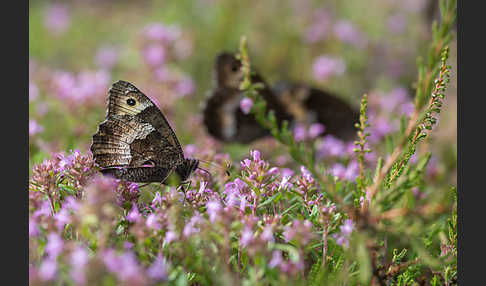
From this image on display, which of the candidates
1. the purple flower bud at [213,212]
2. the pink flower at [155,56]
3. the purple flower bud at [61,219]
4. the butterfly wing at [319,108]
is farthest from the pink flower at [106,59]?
the purple flower bud at [213,212]

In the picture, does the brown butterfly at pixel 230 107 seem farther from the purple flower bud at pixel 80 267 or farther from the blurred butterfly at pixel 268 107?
the purple flower bud at pixel 80 267

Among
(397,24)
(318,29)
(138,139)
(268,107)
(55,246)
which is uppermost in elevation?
(397,24)

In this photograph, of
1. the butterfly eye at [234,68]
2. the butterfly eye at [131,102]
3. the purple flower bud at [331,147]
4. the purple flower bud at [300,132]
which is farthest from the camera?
the purple flower bud at [300,132]

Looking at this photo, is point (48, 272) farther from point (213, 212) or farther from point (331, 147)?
point (331, 147)

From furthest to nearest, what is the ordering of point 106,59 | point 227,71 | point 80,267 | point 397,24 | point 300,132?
point 397,24, point 106,59, point 300,132, point 227,71, point 80,267

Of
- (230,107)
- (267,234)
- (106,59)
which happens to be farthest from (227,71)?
(106,59)

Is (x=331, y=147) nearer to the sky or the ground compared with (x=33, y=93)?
nearer to the ground

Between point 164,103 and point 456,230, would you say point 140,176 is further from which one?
point 164,103
